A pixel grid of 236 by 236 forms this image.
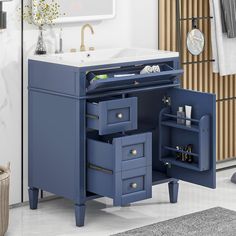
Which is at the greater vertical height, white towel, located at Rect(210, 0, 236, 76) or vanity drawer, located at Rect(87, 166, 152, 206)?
white towel, located at Rect(210, 0, 236, 76)

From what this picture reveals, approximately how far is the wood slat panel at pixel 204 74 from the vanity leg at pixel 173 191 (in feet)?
2.99

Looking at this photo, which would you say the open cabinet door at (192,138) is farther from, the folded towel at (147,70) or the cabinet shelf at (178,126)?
the folded towel at (147,70)

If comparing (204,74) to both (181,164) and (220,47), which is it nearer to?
(220,47)

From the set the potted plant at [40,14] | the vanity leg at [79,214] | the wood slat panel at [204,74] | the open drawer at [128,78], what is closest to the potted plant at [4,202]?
the vanity leg at [79,214]

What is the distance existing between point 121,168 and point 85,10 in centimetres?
112

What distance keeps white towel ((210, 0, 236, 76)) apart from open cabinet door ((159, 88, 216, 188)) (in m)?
0.87

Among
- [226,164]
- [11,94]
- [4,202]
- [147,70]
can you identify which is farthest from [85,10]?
[226,164]

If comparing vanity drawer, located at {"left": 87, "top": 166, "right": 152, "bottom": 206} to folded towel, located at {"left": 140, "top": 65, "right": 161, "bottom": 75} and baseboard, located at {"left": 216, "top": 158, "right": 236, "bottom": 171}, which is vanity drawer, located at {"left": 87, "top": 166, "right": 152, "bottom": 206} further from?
baseboard, located at {"left": 216, "top": 158, "right": 236, "bottom": 171}

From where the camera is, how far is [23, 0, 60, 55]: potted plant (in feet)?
15.5

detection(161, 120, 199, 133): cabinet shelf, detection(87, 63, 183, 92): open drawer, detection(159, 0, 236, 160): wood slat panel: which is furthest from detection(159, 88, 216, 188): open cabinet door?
detection(159, 0, 236, 160): wood slat panel

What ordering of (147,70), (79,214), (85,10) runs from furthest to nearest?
(85,10), (147,70), (79,214)

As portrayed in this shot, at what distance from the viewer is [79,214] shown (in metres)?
4.54

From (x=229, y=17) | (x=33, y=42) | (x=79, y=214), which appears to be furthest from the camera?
(x=229, y=17)

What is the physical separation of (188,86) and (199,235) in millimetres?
1556
